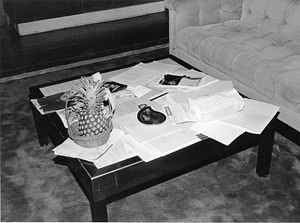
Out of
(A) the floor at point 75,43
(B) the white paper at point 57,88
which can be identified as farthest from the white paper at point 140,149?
(A) the floor at point 75,43

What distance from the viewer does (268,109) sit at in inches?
75.5

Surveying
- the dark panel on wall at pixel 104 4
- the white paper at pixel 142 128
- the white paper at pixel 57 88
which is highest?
the white paper at pixel 142 128

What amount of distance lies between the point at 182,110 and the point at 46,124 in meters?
0.67

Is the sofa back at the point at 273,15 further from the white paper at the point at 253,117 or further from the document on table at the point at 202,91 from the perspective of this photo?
the white paper at the point at 253,117

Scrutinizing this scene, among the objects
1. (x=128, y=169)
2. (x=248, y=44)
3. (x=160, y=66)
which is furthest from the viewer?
(x=248, y=44)

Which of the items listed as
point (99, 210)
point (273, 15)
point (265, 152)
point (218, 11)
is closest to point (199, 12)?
point (218, 11)

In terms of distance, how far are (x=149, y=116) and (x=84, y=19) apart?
285cm

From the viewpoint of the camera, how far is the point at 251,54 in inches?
101

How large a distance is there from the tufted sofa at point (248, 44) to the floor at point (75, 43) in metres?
0.96

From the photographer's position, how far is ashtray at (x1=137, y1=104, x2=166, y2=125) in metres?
1.81

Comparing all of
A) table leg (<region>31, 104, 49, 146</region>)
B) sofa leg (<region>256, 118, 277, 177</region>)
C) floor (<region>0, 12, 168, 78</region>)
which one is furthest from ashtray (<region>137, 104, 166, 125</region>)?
floor (<region>0, 12, 168, 78</region>)

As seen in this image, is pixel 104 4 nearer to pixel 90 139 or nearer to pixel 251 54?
pixel 251 54

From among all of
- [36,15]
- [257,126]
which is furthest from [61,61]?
[257,126]

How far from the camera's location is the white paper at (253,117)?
1.79m
